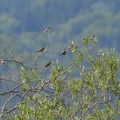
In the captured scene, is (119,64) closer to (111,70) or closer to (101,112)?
(111,70)

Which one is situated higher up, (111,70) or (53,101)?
(111,70)

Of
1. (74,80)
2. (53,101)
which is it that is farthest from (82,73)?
(53,101)

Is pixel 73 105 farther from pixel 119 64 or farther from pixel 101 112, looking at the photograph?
pixel 119 64

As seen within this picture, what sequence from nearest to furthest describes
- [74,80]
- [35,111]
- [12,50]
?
[35,111] → [74,80] → [12,50]

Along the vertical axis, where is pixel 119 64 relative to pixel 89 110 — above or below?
above

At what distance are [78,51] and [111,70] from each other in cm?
62

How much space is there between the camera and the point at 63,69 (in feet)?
24.5

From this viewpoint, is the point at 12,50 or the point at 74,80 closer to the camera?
the point at 74,80

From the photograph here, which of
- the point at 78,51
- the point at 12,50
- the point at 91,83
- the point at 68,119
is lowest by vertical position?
the point at 68,119

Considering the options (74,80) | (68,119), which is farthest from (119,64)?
(68,119)

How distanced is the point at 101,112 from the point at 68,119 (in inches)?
18.2

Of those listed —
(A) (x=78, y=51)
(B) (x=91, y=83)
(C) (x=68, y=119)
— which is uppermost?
(A) (x=78, y=51)

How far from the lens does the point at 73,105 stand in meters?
7.36

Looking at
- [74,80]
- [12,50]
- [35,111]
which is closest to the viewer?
[35,111]
